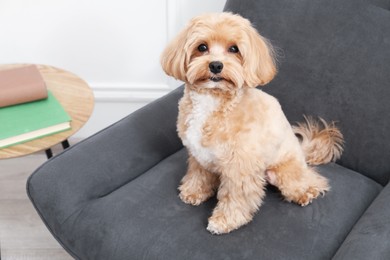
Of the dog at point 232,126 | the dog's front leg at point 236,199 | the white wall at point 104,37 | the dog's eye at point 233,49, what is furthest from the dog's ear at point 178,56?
the white wall at point 104,37

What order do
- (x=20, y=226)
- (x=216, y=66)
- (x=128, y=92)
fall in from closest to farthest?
(x=216, y=66) < (x=20, y=226) < (x=128, y=92)

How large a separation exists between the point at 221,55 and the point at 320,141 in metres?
0.55

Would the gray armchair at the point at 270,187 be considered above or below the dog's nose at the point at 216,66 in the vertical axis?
below

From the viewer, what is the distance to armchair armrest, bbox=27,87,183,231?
1.28 metres

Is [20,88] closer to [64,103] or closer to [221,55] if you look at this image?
[64,103]

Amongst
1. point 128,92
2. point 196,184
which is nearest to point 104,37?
point 128,92

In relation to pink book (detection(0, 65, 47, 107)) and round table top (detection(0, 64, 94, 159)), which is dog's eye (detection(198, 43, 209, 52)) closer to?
round table top (detection(0, 64, 94, 159))

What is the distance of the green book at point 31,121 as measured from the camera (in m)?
1.36

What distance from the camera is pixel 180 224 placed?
1.24 m

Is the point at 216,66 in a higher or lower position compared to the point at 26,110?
higher

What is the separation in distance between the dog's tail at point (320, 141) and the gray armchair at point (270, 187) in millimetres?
28

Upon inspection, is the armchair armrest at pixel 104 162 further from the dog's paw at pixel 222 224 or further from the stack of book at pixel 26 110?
the dog's paw at pixel 222 224

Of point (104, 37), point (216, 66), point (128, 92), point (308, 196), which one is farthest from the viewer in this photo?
point (128, 92)

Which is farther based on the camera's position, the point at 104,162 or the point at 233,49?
the point at 104,162
